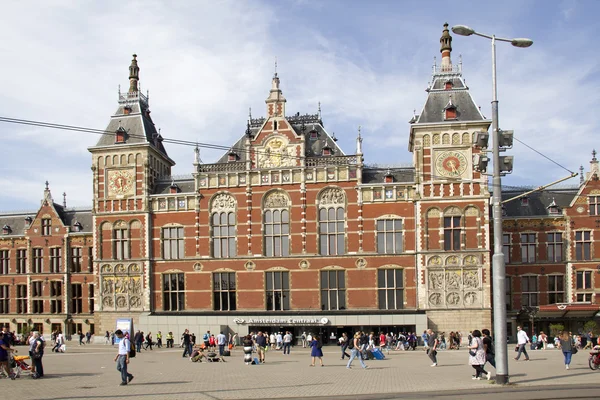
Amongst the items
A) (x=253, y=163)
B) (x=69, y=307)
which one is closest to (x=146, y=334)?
(x=69, y=307)

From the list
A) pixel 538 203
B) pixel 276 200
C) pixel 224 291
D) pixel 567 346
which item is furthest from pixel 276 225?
pixel 567 346

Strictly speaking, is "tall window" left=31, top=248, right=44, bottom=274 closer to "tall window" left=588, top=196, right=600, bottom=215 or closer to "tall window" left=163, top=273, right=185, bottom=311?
"tall window" left=163, top=273, right=185, bottom=311

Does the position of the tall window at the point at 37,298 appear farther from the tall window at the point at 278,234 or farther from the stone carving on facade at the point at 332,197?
the stone carving on facade at the point at 332,197

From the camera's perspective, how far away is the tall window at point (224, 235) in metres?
51.1

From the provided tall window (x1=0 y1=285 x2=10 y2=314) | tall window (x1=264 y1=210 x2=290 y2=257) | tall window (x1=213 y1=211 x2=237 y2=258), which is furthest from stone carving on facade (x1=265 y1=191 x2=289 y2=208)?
tall window (x1=0 y1=285 x2=10 y2=314)

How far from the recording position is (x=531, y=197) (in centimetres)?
5291

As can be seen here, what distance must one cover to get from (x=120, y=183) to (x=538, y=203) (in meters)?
32.2

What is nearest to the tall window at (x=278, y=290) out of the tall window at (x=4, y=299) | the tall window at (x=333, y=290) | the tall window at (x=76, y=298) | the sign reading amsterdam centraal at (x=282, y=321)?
the sign reading amsterdam centraal at (x=282, y=321)

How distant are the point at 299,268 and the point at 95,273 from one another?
15958mm

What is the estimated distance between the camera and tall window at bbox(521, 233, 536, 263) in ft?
169

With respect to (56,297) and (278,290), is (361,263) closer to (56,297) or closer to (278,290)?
(278,290)

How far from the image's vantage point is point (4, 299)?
59.8 meters

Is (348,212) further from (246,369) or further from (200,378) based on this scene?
(200,378)

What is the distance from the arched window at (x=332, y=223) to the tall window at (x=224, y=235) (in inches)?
264
